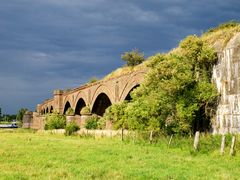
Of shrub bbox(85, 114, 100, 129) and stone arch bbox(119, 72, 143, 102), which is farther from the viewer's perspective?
shrub bbox(85, 114, 100, 129)

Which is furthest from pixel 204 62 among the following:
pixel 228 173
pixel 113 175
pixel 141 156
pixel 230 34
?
pixel 113 175

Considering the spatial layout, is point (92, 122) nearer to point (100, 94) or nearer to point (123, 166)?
point (100, 94)

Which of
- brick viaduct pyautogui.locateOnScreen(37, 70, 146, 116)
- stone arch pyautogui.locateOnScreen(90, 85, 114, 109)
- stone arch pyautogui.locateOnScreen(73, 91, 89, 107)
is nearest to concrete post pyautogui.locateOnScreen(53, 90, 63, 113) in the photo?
brick viaduct pyautogui.locateOnScreen(37, 70, 146, 116)

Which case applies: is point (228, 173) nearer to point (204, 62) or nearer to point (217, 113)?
point (217, 113)

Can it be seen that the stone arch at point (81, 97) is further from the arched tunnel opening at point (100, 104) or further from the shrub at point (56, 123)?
the shrub at point (56, 123)

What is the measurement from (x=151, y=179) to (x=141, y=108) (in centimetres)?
1338

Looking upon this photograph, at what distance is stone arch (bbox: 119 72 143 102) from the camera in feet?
102

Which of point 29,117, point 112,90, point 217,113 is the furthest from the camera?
point 29,117

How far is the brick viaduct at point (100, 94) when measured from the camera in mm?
33203

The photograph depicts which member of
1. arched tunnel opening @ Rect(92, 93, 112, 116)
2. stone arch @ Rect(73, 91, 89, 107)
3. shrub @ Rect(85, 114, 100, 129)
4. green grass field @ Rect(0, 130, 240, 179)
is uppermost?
stone arch @ Rect(73, 91, 89, 107)

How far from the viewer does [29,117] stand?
91.0 metres

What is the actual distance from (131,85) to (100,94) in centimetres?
1084

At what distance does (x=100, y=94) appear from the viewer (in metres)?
43.2

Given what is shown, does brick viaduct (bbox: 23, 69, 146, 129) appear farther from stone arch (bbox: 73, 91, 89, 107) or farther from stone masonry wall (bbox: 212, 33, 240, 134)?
stone masonry wall (bbox: 212, 33, 240, 134)
